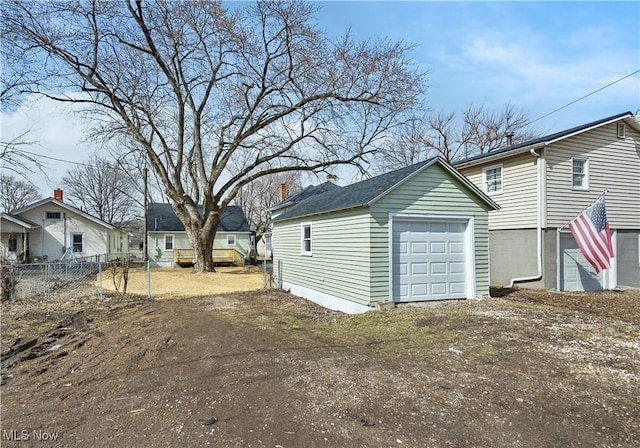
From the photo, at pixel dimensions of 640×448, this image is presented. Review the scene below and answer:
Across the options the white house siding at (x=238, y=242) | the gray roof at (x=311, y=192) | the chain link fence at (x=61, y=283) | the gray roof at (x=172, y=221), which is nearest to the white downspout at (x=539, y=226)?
the chain link fence at (x=61, y=283)

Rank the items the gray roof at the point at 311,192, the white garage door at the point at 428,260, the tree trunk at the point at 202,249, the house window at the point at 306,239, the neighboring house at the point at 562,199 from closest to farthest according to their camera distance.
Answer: the white garage door at the point at 428,260
the house window at the point at 306,239
the neighboring house at the point at 562,199
the tree trunk at the point at 202,249
the gray roof at the point at 311,192

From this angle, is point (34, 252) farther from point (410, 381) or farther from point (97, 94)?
point (410, 381)

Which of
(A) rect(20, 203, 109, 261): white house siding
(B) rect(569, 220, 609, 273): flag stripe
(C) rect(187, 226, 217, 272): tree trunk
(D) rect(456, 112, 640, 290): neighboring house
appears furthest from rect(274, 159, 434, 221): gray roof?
(A) rect(20, 203, 109, 261): white house siding

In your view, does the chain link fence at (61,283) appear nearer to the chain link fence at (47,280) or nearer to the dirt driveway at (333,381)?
the chain link fence at (47,280)

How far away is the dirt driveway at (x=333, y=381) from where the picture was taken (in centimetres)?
332

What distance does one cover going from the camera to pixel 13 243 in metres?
24.6

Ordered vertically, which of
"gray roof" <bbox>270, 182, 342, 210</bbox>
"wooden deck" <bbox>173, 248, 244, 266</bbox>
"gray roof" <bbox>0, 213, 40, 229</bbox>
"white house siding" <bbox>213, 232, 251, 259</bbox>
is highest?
"gray roof" <bbox>270, 182, 342, 210</bbox>

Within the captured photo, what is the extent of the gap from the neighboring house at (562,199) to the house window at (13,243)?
1090 inches

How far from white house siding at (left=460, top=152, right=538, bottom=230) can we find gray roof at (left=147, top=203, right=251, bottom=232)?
70.8 feet

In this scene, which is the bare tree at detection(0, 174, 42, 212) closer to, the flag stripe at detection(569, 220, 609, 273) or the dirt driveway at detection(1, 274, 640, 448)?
the dirt driveway at detection(1, 274, 640, 448)

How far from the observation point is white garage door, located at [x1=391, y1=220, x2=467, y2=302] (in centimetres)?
924

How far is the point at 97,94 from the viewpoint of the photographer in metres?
19.3

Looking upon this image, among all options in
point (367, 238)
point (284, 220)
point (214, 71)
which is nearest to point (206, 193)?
point (214, 71)

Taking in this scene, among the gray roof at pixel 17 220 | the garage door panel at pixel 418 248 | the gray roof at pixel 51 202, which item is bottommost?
the garage door panel at pixel 418 248
